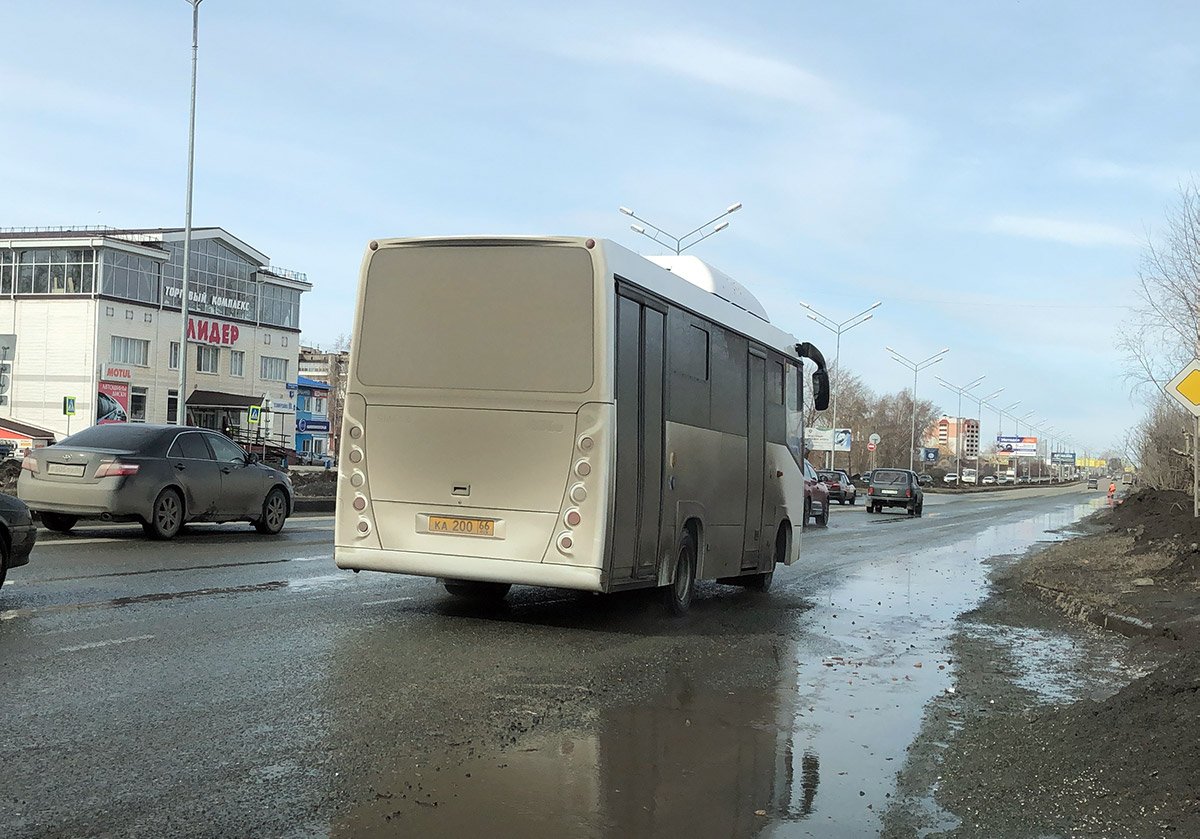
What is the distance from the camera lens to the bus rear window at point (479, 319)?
9508 mm

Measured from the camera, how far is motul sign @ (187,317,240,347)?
261 feet

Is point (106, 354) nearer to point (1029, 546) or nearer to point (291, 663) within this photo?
point (1029, 546)

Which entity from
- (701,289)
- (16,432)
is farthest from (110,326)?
(701,289)

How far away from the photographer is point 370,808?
4.78 meters

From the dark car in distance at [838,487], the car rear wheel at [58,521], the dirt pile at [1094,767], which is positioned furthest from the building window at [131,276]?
the dirt pile at [1094,767]

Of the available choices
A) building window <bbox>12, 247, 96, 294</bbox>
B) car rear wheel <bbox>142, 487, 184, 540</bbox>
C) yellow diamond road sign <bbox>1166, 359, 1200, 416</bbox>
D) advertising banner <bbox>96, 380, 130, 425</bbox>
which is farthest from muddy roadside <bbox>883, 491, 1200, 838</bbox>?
building window <bbox>12, 247, 96, 294</bbox>

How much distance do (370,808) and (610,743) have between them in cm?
175

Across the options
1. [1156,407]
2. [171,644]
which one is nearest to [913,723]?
[171,644]

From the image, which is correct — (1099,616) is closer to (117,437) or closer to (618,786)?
(618,786)

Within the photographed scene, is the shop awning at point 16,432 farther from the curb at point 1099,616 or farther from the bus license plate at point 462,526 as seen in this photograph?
Answer: the bus license plate at point 462,526

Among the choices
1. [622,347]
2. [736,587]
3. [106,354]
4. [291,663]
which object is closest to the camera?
[291,663]

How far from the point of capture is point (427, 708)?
6.72 meters

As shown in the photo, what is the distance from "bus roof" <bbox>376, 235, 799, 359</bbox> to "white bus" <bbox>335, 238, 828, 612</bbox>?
0.09ft

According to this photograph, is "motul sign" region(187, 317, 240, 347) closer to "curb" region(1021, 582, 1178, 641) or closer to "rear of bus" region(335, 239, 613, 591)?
Result: "curb" region(1021, 582, 1178, 641)
